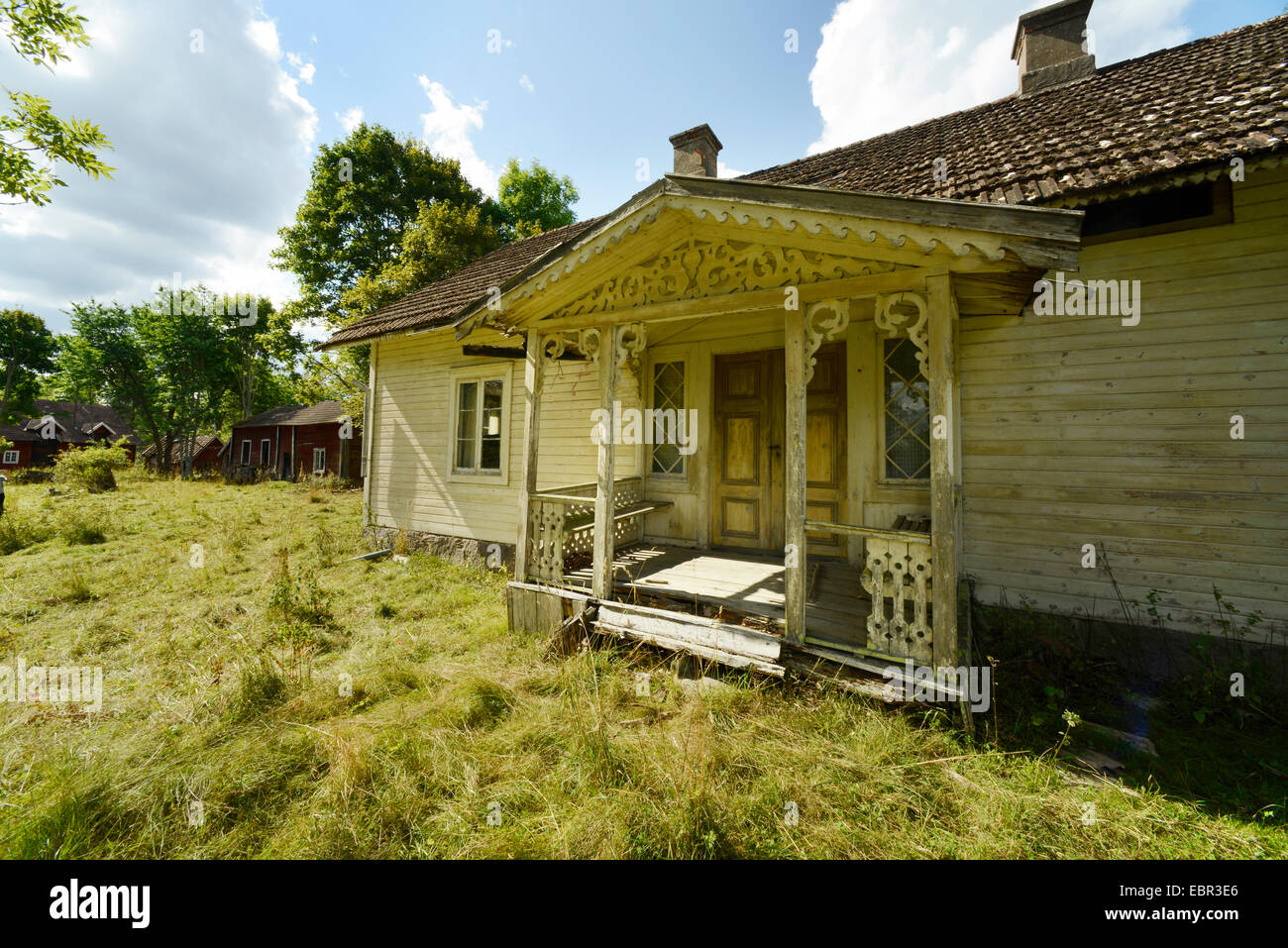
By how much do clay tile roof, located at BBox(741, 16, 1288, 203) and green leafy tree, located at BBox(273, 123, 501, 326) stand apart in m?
23.0

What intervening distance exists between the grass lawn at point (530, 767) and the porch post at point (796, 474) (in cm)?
60

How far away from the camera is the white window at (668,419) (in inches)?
265

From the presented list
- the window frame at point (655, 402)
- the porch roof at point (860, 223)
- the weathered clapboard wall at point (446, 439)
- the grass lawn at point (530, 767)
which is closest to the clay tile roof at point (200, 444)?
the weathered clapboard wall at point (446, 439)

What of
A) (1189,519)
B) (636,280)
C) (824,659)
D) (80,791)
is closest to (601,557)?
(824,659)

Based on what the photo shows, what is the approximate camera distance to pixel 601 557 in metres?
4.48

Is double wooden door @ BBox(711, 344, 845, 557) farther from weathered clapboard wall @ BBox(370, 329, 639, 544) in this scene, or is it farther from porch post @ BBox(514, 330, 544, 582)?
porch post @ BBox(514, 330, 544, 582)

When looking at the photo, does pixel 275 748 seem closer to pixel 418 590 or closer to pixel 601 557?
pixel 601 557

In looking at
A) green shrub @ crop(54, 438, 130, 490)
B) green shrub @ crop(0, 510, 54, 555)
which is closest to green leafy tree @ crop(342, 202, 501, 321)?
green shrub @ crop(54, 438, 130, 490)

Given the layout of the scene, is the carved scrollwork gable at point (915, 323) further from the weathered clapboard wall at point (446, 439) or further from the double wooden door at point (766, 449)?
the weathered clapboard wall at point (446, 439)

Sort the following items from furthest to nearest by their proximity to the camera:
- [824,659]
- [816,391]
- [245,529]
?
1. [245,529]
2. [816,391]
3. [824,659]

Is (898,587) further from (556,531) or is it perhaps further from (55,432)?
(55,432)

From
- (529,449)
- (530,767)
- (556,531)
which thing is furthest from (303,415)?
(530,767)

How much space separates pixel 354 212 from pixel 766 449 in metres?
25.5
